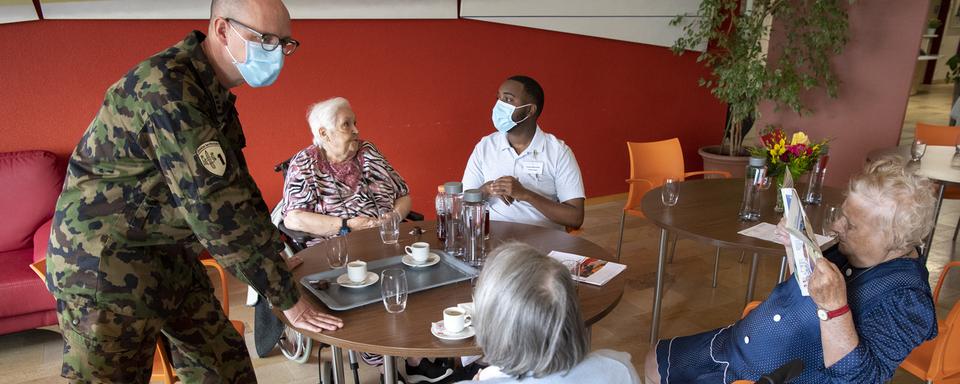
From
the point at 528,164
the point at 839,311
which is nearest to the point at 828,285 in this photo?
the point at 839,311

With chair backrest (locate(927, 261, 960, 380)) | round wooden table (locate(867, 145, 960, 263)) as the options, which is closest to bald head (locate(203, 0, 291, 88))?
chair backrest (locate(927, 261, 960, 380))

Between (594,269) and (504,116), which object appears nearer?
(594,269)

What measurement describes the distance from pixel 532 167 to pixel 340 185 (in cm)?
97

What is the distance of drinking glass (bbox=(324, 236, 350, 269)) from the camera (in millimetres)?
2068

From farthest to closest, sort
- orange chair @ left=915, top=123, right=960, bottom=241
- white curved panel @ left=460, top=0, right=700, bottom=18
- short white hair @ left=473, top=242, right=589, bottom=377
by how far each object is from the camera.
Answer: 1. white curved panel @ left=460, top=0, right=700, bottom=18
2. orange chair @ left=915, top=123, right=960, bottom=241
3. short white hair @ left=473, top=242, right=589, bottom=377

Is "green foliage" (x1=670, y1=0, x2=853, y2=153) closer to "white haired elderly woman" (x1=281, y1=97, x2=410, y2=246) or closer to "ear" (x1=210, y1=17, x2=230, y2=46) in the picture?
"white haired elderly woman" (x1=281, y1=97, x2=410, y2=246)

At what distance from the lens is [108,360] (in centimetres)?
172

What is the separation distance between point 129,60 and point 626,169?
4.25 metres

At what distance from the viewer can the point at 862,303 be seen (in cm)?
155

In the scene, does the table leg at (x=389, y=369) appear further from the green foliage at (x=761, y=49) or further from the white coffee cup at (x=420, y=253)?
the green foliage at (x=761, y=49)

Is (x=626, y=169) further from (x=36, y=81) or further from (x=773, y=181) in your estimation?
(x=36, y=81)

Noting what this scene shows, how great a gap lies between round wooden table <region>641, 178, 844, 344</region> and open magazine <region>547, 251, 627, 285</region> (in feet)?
2.00

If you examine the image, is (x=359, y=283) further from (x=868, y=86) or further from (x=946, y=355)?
(x=868, y=86)

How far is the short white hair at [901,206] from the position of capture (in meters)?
1.53
